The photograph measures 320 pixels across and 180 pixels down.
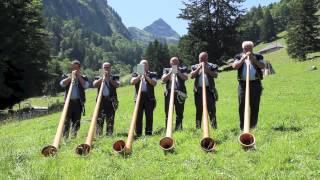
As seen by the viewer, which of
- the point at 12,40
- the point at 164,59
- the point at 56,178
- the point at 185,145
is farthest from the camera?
the point at 164,59

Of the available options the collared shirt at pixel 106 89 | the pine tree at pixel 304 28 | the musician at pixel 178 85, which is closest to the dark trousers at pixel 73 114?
the collared shirt at pixel 106 89

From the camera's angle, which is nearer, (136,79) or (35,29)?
(136,79)

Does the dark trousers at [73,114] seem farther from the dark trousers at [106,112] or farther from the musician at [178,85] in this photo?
the musician at [178,85]

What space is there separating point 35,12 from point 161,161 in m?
39.6

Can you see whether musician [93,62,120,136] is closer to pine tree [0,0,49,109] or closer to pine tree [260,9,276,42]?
pine tree [0,0,49,109]

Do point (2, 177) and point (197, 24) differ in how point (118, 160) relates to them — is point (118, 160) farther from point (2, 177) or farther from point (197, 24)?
point (197, 24)

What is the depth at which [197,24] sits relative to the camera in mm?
63000

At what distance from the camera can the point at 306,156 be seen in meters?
9.31

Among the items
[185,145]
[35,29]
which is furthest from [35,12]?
[185,145]

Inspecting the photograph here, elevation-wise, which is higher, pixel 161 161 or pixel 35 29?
pixel 35 29

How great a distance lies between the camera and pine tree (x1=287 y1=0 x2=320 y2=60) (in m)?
73.2

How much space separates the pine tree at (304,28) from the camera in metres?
73.2

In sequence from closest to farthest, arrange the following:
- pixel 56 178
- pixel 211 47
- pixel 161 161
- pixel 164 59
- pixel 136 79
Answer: pixel 56 178
pixel 161 161
pixel 136 79
pixel 211 47
pixel 164 59

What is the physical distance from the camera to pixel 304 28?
7581 centimetres
